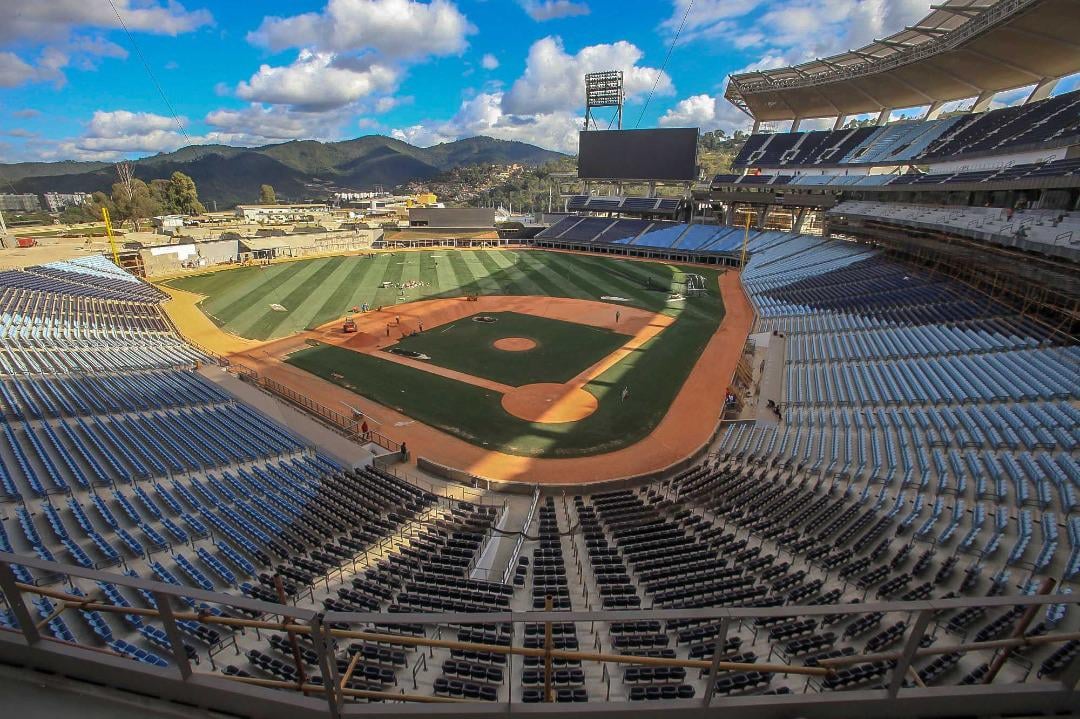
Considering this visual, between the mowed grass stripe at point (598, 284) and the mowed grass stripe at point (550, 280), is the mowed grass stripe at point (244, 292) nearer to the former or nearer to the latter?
the mowed grass stripe at point (550, 280)

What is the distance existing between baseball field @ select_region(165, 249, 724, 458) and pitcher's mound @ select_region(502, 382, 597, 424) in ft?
0.35

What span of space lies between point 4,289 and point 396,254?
143 feet

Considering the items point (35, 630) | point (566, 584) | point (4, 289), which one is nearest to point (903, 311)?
point (566, 584)

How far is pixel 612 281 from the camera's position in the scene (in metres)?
56.8

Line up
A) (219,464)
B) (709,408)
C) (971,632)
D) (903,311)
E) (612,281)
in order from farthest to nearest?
1. (612,281)
2. (903,311)
3. (709,408)
4. (219,464)
5. (971,632)

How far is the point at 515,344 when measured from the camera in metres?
37.3

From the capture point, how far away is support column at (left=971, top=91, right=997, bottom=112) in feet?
165

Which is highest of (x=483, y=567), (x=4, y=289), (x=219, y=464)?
(x=4, y=289)

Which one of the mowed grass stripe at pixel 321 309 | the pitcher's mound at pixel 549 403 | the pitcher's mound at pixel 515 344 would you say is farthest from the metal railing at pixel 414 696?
the mowed grass stripe at pixel 321 309

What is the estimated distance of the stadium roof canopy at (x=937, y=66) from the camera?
35.9 meters

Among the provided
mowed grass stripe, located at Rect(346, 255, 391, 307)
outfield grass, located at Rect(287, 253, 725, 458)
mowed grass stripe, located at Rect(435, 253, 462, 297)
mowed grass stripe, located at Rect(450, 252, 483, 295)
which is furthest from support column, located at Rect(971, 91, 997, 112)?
mowed grass stripe, located at Rect(346, 255, 391, 307)

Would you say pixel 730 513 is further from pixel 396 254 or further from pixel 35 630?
pixel 396 254

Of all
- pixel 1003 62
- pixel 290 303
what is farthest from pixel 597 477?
pixel 1003 62

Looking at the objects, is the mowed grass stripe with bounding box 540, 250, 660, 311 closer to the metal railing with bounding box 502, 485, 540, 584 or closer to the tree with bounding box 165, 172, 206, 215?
the metal railing with bounding box 502, 485, 540, 584
